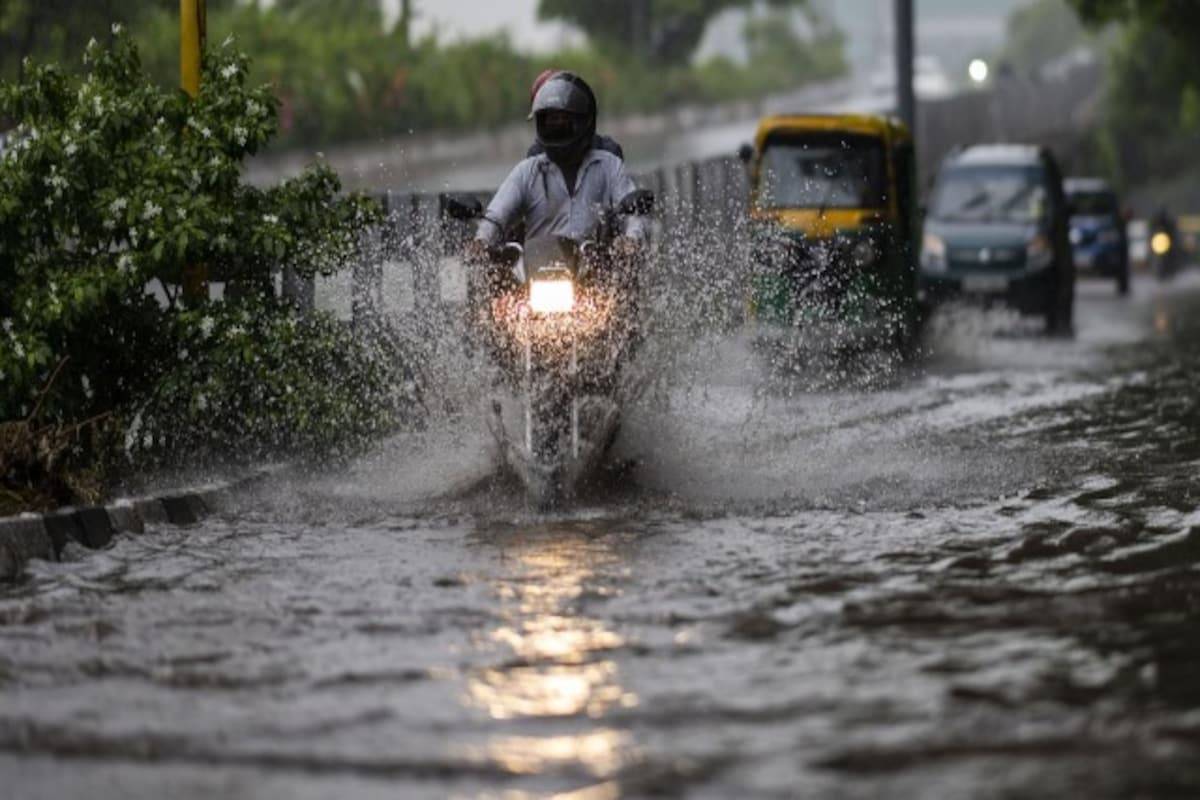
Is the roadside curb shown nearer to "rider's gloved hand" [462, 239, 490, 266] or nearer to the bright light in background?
"rider's gloved hand" [462, 239, 490, 266]

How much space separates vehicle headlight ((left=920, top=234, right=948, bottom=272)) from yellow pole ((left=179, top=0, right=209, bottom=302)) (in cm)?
1777

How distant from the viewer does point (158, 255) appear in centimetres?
1338

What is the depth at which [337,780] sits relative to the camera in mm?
6758

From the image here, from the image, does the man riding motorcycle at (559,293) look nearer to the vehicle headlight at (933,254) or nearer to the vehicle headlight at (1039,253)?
the vehicle headlight at (933,254)

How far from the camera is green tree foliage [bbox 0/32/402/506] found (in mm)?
13414

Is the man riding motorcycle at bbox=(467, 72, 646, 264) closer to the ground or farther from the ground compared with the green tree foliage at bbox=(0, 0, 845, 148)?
closer to the ground

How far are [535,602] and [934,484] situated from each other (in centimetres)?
431

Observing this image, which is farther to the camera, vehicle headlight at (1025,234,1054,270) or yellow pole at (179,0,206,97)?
vehicle headlight at (1025,234,1054,270)

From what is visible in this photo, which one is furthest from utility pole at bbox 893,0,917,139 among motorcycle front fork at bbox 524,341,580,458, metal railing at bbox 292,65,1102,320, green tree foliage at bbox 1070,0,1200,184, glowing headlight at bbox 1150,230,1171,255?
motorcycle front fork at bbox 524,341,580,458

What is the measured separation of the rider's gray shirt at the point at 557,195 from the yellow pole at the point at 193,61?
66.0 inches

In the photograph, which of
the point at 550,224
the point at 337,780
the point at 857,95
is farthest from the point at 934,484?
the point at 857,95

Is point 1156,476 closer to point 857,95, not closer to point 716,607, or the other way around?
point 716,607

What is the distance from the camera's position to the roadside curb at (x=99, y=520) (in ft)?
36.8

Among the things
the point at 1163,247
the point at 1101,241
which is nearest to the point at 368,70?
the point at 1163,247
